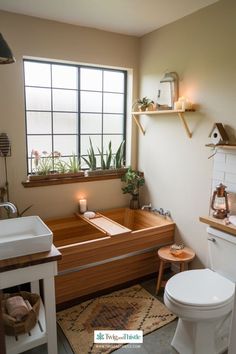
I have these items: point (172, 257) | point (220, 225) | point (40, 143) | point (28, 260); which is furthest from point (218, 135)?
point (40, 143)

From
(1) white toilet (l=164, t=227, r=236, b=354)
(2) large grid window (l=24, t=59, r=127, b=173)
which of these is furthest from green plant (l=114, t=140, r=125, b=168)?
(1) white toilet (l=164, t=227, r=236, b=354)

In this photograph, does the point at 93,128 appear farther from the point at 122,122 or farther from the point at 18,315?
the point at 18,315

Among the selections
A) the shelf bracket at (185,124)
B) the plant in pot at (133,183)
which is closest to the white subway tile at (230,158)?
the shelf bracket at (185,124)

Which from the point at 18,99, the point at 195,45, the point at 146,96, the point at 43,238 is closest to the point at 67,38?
the point at 18,99

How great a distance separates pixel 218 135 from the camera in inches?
86.9

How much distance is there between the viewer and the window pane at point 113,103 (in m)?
3.27

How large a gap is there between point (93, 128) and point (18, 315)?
2.07 m

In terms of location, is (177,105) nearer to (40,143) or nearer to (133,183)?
(133,183)

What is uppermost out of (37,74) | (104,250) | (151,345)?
(37,74)

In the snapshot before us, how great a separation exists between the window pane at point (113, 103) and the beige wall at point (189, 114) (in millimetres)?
312

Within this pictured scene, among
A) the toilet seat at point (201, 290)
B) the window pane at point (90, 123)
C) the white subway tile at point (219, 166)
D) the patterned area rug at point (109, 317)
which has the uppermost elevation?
the window pane at point (90, 123)

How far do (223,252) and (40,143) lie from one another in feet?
6.65

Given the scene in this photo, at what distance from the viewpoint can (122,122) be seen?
3.38m

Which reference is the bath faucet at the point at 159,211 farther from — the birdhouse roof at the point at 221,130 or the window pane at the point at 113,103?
the window pane at the point at 113,103
